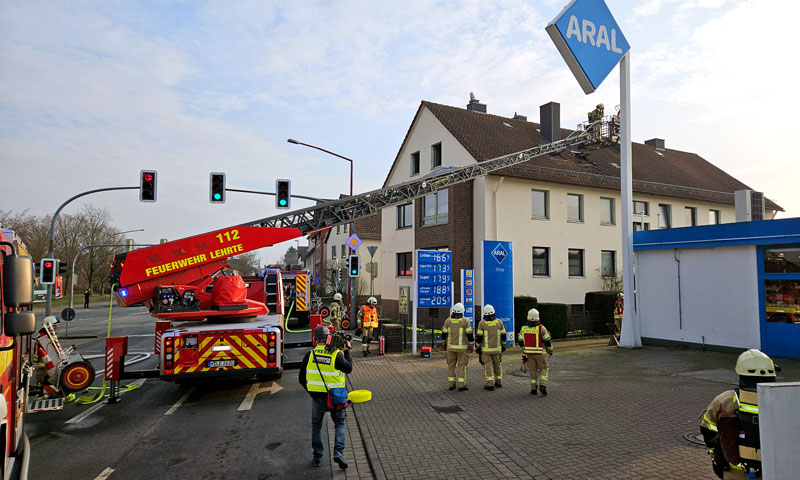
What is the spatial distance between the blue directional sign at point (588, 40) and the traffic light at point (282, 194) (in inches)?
387

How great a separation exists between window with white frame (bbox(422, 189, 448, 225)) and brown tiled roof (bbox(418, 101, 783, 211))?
273cm

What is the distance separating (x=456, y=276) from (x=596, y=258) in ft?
24.7

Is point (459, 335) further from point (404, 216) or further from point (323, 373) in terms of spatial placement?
point (404, 216)

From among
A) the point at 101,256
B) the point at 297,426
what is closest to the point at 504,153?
the point at 297,426

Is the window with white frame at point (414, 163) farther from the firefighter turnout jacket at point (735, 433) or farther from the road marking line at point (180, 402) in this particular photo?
the firefighter turnout jacket at point (735, 433)

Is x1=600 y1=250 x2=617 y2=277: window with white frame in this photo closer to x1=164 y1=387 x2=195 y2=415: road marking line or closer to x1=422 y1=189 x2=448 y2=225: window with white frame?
x1=422 y1=189 x2=448 y2=225: window with white frame

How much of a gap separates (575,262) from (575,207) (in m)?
2.75

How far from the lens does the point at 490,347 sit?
10234mm

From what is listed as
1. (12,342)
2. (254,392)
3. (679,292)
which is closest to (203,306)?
(254,392)

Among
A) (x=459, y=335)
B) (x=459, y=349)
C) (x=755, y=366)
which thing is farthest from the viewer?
(x=459, y=335)

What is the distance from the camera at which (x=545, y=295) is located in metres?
23.0

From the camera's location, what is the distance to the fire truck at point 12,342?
4066mm

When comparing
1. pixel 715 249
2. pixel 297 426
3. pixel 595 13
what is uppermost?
pixel 595 13

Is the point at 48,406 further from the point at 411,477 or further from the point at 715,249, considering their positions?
the point at 715,249
